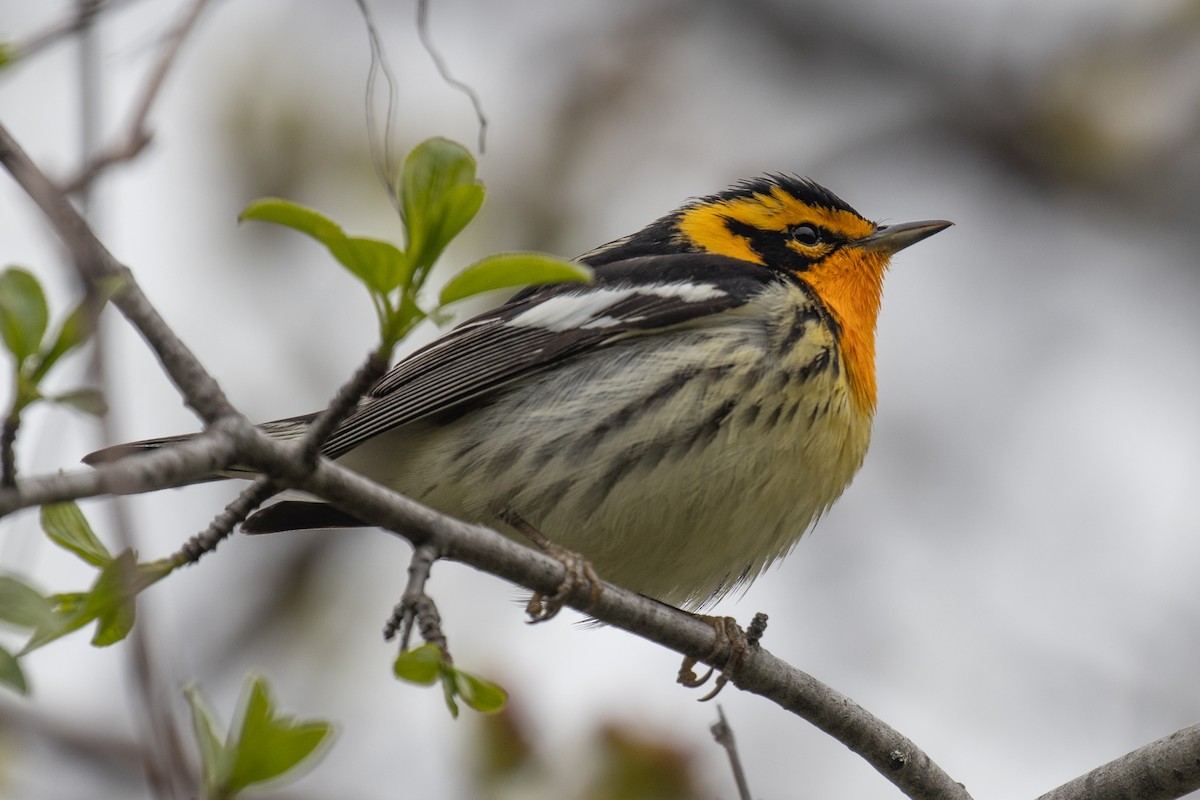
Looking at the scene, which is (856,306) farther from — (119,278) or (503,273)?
(119,278)

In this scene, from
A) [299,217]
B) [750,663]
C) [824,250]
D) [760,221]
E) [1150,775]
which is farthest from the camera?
[760,221]

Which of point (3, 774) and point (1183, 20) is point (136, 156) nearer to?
point (3, 774)

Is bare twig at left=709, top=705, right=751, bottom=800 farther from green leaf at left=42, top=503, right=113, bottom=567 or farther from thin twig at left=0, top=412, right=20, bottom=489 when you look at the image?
thin twig at left=0, top=412, right=20, bottom=489

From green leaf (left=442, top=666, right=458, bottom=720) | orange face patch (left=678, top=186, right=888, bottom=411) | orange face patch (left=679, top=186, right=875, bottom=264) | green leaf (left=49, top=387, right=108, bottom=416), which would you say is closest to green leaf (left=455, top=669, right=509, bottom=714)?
green leaf (left=442, top=666, right=458, bottom=720)

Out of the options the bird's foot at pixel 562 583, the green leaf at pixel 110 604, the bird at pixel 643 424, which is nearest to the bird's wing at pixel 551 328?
the bird at pixel 643 424

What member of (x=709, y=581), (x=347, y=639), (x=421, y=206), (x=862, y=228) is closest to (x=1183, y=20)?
(x=862, y=228)

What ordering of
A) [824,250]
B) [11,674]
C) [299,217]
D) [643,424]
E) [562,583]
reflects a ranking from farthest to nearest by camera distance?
[824,250] → [643,424] → [562,583] → [299,217] → [11,674]

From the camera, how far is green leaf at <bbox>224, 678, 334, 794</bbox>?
1.91 meters

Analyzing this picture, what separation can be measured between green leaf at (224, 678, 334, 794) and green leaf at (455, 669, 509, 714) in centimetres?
42

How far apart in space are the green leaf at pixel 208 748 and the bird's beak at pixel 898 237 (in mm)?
3943

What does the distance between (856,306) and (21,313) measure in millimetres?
3616

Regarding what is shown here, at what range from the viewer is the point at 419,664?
2.23 m

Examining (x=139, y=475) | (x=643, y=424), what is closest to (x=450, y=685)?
(x=139, y=475)

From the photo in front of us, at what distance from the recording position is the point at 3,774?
15.7ft
